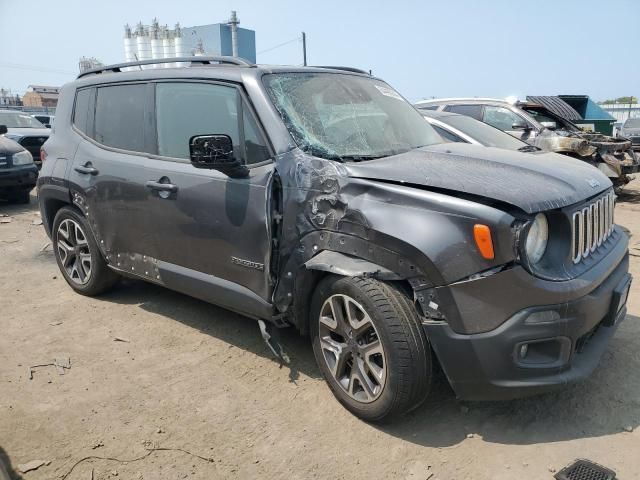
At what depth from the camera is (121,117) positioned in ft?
13.8

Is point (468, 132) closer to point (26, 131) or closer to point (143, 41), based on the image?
point (26, 131)

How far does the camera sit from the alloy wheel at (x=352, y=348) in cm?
280

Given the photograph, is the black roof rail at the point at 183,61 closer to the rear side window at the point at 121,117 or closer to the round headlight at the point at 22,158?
the rear side window at the point at 121,117

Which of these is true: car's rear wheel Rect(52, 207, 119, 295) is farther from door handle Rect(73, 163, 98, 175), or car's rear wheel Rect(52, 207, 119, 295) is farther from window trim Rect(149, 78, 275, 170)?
window trim Rect(149, 78, 275, 170)

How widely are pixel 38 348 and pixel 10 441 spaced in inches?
48.3

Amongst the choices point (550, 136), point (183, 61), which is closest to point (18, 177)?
point (183, 61)

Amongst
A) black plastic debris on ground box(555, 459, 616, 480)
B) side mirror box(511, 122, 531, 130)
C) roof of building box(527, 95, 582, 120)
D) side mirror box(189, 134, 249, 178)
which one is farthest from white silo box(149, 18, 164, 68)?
black plastic debris on ground box(555, 459, 616, 480)

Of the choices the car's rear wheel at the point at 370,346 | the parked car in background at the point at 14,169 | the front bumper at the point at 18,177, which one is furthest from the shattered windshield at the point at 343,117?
the parked car in background at the point at 14,169

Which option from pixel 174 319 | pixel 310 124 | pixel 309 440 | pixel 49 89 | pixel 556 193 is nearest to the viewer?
pixel 556 193

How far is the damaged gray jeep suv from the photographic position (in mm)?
2484

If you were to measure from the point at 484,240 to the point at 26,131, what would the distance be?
13.4 metres

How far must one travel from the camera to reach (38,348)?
394 centimetres

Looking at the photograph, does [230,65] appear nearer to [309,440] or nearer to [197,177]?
[197,177]

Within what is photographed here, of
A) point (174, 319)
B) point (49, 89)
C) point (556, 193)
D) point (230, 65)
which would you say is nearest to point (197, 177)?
point (230, 65)
